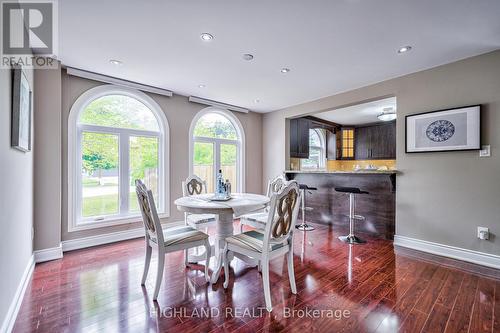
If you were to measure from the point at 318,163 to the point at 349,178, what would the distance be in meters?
2.62

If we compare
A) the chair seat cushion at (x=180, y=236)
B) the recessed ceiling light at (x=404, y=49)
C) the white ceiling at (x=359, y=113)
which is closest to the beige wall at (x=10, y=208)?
the chair seat cushion at (x=180, y=236)

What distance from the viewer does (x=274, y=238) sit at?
192cm

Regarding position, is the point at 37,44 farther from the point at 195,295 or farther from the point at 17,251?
the point at 195,295

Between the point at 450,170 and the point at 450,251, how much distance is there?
3.42 ft

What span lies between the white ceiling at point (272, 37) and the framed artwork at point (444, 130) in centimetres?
67

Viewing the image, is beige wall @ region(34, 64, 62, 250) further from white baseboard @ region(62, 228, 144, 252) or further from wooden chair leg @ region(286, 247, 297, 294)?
wooden chair leg @ region(286, 247, 297, 294)

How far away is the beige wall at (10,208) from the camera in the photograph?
152cm

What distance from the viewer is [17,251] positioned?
193 centimetres

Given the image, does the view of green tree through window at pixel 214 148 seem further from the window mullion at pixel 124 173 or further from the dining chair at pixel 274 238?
the dining chair at pixel 274 238

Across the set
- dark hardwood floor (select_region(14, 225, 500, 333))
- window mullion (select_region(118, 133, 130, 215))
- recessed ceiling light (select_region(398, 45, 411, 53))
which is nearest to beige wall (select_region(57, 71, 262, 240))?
window mullion (select_region(118, 133, 130, 215))

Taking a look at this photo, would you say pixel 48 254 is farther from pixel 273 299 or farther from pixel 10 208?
pixel 273 299

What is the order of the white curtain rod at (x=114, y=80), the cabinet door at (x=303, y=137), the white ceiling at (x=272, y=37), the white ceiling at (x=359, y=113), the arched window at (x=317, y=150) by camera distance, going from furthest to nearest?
the arched window at (x=317, y=150), the cabinet door at (x=303, y=137), the white ceiling at (x=359, y=113), the white curtain rod at (x=114, y=80), the white ceiling at (x=272, y=37)

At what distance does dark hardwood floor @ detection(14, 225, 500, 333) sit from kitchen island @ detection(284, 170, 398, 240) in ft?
3.08

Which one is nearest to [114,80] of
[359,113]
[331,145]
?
[359,113]
